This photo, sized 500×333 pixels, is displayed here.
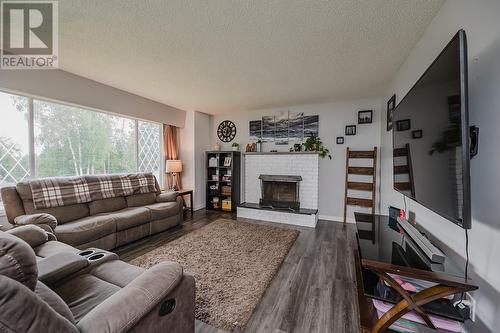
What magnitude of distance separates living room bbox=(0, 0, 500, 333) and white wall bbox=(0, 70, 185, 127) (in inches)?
0.9

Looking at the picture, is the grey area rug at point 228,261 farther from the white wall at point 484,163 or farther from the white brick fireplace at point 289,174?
the white wall at point 484,163

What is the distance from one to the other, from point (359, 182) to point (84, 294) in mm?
4014

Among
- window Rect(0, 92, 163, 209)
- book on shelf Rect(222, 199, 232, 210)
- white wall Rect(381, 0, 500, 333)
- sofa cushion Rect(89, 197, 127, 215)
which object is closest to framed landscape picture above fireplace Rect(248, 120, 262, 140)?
book on shelf Rect(222, 199, 232, 210)

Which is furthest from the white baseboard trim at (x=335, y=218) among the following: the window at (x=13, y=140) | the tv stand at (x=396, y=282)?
the window at (x=13, y=140)

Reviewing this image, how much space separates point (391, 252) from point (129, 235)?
9.96 ft

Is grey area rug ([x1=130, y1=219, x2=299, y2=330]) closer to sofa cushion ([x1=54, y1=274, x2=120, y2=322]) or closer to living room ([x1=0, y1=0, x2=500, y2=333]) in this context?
living room ([x1=0, y1=0, x2=500, y2=333])

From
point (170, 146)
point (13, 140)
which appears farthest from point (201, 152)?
point (13, 140)

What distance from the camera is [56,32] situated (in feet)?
5.95

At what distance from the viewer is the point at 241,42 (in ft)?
6.33

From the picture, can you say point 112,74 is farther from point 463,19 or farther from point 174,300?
point 463,19

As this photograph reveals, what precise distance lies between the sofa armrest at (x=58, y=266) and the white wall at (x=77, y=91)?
2.28 m

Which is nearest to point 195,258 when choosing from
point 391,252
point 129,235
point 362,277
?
point 129,235

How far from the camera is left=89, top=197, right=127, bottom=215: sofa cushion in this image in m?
2.84

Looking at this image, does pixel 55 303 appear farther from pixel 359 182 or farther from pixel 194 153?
pixel 359 182
